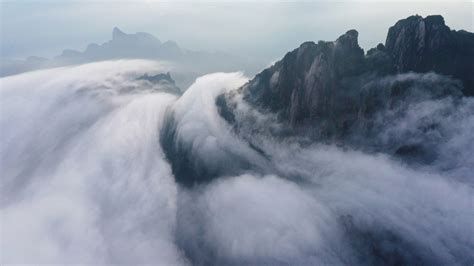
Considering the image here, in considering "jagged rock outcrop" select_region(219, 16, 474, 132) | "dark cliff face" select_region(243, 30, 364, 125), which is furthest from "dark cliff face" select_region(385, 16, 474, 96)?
"dark cliff face" select_region(243, 30, 364, 125)

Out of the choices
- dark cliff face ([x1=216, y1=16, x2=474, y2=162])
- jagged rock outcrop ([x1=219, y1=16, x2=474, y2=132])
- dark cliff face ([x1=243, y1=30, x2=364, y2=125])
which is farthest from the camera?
dark cliff face ([x1=243, y1=30, x2=364, y2=125])

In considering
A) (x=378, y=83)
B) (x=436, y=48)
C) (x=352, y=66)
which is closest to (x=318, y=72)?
(x=352, y=66)

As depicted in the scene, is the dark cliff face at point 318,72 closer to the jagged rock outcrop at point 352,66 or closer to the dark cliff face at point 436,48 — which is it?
the jagged rock outcrop at point 352,66

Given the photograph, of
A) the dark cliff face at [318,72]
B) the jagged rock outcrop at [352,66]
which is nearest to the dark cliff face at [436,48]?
the jagged rock outcrop at [352,66]

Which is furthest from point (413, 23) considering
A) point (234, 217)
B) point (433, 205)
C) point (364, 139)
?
point (234, 217)

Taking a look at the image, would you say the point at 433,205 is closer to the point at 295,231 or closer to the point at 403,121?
the point at 403,121

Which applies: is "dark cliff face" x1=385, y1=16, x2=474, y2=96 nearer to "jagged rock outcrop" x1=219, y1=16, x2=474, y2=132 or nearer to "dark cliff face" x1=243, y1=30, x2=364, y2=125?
"jagged rock outcrop" x1=219, y1=16, x2=474, y2=132

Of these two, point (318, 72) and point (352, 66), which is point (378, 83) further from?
point (318, 72)

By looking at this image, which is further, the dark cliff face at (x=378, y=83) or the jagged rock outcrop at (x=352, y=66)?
the dark cliff face at (x=378, y=83)
